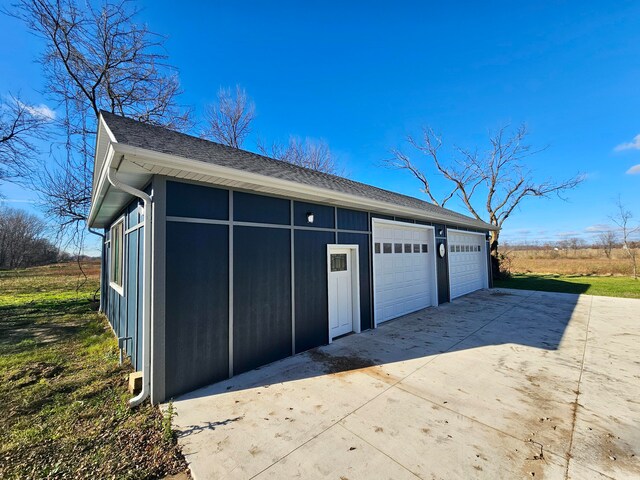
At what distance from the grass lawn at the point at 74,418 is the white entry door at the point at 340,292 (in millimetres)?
3324

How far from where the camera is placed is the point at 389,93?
12.1 metres

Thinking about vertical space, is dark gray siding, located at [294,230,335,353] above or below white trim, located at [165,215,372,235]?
below

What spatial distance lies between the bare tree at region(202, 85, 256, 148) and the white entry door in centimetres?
1300

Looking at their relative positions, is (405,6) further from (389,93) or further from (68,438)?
(68,438)

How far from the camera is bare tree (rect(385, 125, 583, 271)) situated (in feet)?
65.4

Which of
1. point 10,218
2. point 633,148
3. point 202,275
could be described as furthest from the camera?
point 10,218

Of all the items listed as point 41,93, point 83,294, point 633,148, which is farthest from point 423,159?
point 83,294

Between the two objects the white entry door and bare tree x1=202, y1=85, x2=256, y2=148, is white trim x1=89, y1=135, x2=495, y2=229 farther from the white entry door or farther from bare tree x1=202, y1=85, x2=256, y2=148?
bare tree x1=202, y1=85, x2=256, y2=148

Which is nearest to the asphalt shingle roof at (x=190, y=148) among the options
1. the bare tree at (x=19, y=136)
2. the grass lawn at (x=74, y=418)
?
the grass lawn at (x=74, y=418)

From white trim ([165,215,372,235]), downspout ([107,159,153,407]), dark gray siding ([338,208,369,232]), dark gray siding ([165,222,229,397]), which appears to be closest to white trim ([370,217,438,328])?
dark gray siding ([338,208,369,232])

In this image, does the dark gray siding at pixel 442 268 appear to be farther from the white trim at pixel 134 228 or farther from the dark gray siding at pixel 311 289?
the white trim at pixel 134 228

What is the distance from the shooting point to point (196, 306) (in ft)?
11.7

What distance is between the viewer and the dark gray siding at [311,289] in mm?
4852

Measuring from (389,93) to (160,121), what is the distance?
33.7 ft
